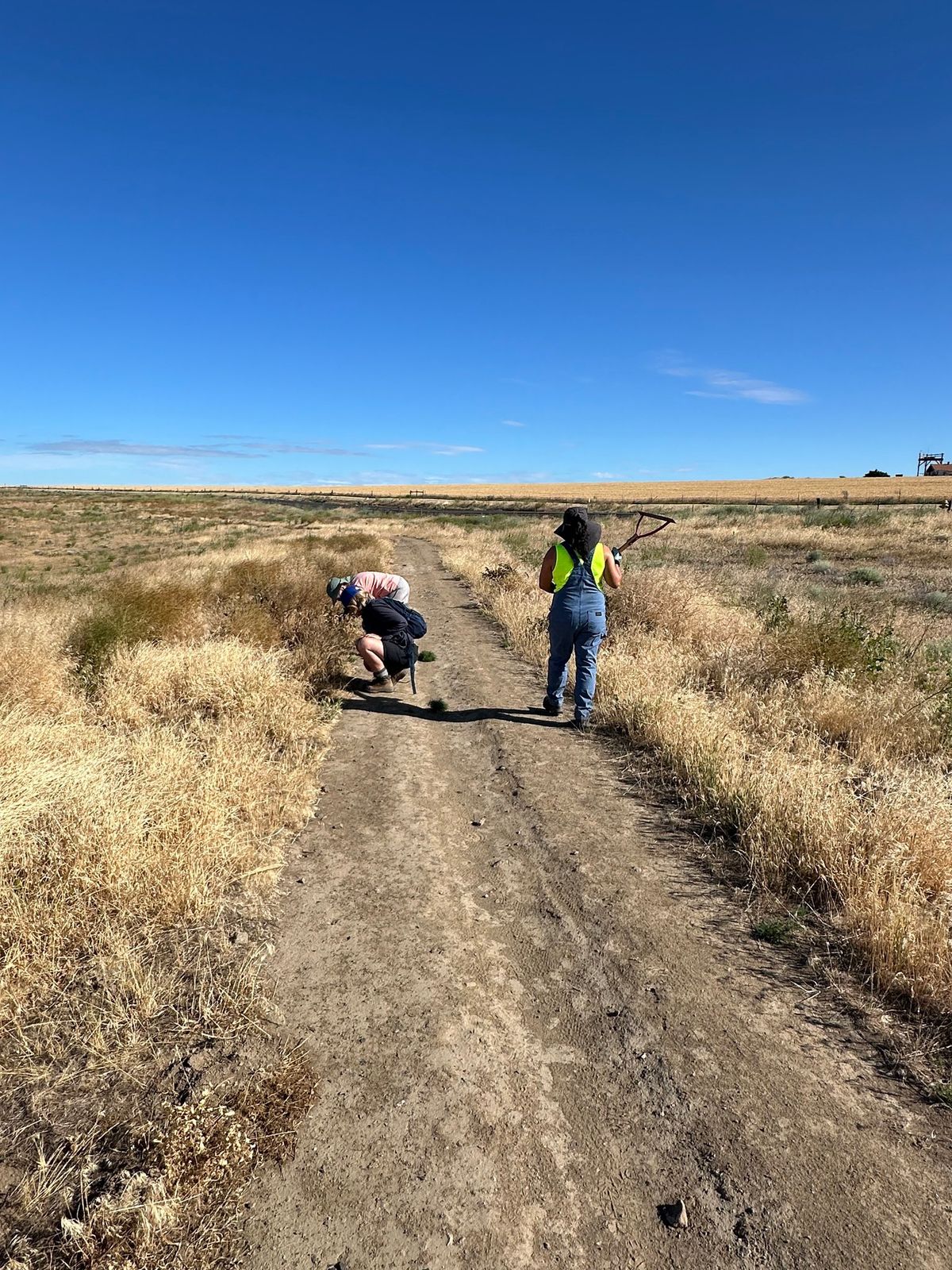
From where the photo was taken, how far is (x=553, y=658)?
643cm

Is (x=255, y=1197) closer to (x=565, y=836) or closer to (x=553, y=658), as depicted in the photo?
(x=565, y=836)

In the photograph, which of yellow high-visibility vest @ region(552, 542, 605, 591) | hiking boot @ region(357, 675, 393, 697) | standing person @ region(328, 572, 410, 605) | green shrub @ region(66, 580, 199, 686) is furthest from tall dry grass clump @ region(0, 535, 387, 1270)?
yellow high-visibility vest @ region(552, 542, 605, 591)

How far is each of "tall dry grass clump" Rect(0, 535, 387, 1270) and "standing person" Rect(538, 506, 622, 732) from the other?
2.43 metres

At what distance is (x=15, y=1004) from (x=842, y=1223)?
3.03m

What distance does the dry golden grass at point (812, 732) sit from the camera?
10.4ft

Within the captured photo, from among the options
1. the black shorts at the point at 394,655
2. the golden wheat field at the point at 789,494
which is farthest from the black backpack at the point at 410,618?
the golden wheat field at the point at 789,494

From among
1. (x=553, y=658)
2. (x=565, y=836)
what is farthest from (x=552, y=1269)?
(x=553, y=658)

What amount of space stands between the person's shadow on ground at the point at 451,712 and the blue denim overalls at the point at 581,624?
1.65ft

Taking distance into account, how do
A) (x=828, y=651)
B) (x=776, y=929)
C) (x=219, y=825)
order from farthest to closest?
(x=828, y=651) → (x=219, y=825) → (x=776, y=929)

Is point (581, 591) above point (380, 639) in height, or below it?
above

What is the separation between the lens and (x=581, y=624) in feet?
19.9

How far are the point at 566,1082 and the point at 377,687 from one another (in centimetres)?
558

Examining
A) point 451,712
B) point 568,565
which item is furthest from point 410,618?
point 568,565

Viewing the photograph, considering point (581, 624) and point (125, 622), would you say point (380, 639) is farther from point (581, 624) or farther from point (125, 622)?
point (125, 622)
